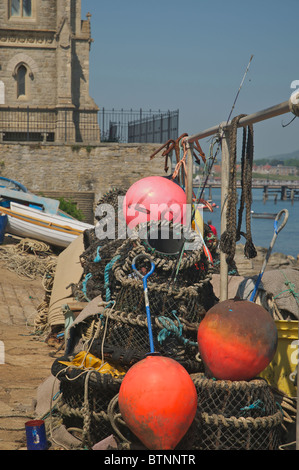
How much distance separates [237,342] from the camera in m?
4.00

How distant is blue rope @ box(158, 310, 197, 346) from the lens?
450 centimetres

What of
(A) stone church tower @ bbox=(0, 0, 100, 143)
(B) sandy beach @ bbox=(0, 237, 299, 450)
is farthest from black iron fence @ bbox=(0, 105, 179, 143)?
(B) sandy beach @ bbox=(0, 237, 299, 450)

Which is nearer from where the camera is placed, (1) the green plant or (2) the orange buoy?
(2) the orange buoy

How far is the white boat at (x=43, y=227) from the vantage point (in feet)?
48.6

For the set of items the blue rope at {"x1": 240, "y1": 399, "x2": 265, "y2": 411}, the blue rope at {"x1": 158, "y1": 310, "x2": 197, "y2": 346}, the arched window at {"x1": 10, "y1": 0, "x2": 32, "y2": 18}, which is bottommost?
the blue rope at {"x1": 240, "y1": 399, "x2": 265, "y2": 411}

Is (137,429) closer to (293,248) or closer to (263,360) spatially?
(263,360)

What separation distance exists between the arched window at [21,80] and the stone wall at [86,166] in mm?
5813

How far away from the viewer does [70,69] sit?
28188 millimetres

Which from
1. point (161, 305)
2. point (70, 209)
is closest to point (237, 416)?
point (161, 305)

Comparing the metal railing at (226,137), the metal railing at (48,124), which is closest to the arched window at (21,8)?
the metal railing at (48,124)

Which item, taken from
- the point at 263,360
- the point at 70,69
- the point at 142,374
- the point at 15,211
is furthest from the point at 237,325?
the point at 70,69

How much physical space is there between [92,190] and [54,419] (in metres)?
20.3

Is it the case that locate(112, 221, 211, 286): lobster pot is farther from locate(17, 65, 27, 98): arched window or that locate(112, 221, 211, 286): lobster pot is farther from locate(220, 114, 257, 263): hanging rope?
locate(17, 65, 27, 98): arched window

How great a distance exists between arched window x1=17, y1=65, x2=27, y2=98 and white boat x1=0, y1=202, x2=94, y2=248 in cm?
1494
